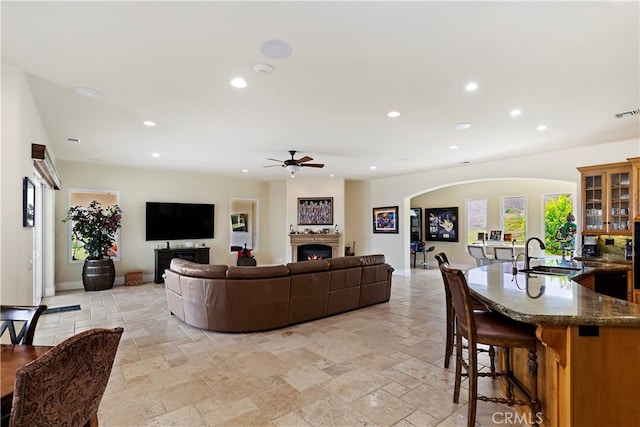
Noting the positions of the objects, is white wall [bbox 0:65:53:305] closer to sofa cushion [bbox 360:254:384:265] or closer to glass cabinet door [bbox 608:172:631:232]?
sofa cushion [bbox 360:254:384:265]

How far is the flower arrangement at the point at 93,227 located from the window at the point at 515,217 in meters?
10.2

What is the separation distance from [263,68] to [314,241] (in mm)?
7056

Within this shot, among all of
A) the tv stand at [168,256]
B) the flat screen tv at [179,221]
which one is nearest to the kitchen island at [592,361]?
the tv stand at [168,256]

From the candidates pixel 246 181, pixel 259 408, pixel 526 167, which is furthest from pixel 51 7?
pixel 246 181

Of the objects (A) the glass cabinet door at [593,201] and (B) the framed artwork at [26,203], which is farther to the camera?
(A) the glass cabinet door at [593,201]

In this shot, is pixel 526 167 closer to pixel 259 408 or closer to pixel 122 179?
pixel 259 408

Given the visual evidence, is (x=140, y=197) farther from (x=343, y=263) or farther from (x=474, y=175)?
(x=474, y=175)

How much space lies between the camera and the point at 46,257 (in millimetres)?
6336

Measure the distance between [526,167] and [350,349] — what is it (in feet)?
17.3

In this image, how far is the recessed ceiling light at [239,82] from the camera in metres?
3.05

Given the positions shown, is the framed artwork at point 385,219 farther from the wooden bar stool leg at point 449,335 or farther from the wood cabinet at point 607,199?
the wooden bar stool leg at point 449,335

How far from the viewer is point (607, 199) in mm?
5090

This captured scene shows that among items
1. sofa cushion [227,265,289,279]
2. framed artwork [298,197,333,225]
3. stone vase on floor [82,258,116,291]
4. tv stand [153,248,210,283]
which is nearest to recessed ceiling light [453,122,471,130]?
sofa cushion [227,265,289,279]

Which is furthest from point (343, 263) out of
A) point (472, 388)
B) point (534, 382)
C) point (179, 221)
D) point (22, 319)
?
point (179, 221)
